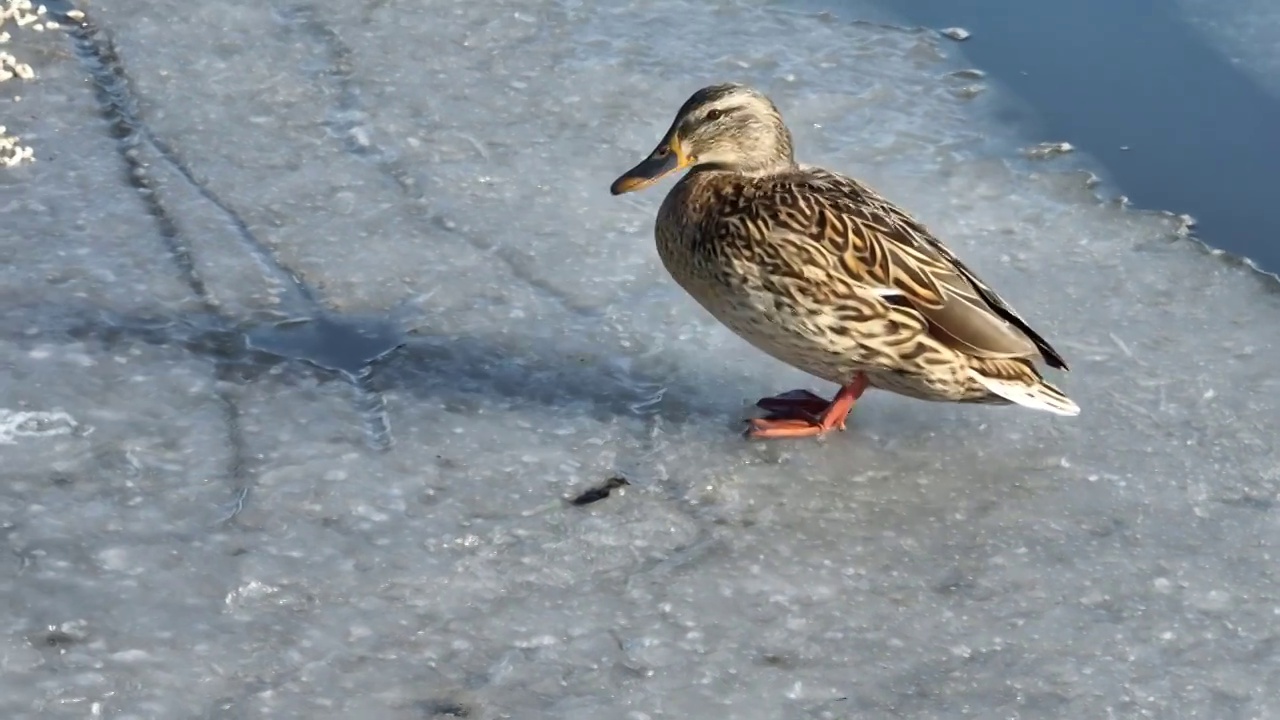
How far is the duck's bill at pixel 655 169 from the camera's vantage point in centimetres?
408

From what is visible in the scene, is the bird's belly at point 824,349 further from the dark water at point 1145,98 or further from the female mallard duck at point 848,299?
the dark water at point 1145,98

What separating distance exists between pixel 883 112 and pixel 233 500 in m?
2.86

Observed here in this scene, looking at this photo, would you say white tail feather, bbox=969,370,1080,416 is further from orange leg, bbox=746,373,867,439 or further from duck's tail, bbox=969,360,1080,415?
orange leg, bbox=746,373,867,439

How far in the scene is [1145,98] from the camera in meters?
5.49

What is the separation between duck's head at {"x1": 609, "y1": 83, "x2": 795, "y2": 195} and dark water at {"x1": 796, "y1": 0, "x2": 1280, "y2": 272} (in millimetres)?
1507

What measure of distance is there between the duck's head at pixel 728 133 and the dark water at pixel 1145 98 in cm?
151

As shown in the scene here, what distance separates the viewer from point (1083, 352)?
4219 mm

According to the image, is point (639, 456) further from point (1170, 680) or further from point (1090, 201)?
point (1090, 201)

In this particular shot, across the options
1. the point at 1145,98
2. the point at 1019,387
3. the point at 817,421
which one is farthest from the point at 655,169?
the point at 1145,98

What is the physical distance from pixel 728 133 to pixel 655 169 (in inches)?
8.3

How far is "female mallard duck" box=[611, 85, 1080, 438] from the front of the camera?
3.65 meters

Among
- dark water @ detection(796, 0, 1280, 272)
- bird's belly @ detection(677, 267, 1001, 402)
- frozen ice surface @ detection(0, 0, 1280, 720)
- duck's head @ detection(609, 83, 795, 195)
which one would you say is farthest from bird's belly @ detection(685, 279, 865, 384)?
dark water @ detection(796, 0, 1280, 272)

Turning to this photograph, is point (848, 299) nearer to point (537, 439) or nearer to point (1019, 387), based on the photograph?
point (1019, 387)

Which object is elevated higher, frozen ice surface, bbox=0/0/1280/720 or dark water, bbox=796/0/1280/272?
dark water, bbox=796/0/1280/272
